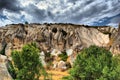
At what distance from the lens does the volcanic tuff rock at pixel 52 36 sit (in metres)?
133

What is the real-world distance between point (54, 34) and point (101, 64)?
9796cm

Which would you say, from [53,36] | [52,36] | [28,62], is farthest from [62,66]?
[52,36]

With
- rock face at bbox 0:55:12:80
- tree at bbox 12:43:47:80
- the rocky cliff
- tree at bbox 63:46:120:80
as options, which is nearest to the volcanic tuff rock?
the rocky cliff

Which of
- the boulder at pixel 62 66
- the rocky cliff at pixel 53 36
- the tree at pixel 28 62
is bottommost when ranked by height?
the boulder at pixel 62 66

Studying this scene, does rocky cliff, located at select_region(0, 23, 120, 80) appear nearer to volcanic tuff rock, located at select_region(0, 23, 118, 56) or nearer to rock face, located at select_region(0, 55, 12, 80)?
volcanic tuff rock, located at select_region(0, 23, 118, 56)

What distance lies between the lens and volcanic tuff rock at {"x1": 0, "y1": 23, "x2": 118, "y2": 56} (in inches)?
5251

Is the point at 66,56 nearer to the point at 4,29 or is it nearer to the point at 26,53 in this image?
the point at 4,29

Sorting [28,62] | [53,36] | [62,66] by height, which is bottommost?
[62,66]

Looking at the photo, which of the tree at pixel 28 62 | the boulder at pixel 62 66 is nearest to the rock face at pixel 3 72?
the tree at pixel 28 62

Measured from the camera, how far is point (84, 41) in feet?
453

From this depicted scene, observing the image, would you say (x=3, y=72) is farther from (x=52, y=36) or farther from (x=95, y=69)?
(x=52, y=36)

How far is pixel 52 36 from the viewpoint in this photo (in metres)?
139

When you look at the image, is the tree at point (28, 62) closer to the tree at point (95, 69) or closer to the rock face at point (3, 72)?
the rock face at point (3, 72)

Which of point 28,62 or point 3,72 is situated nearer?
point 3,72
